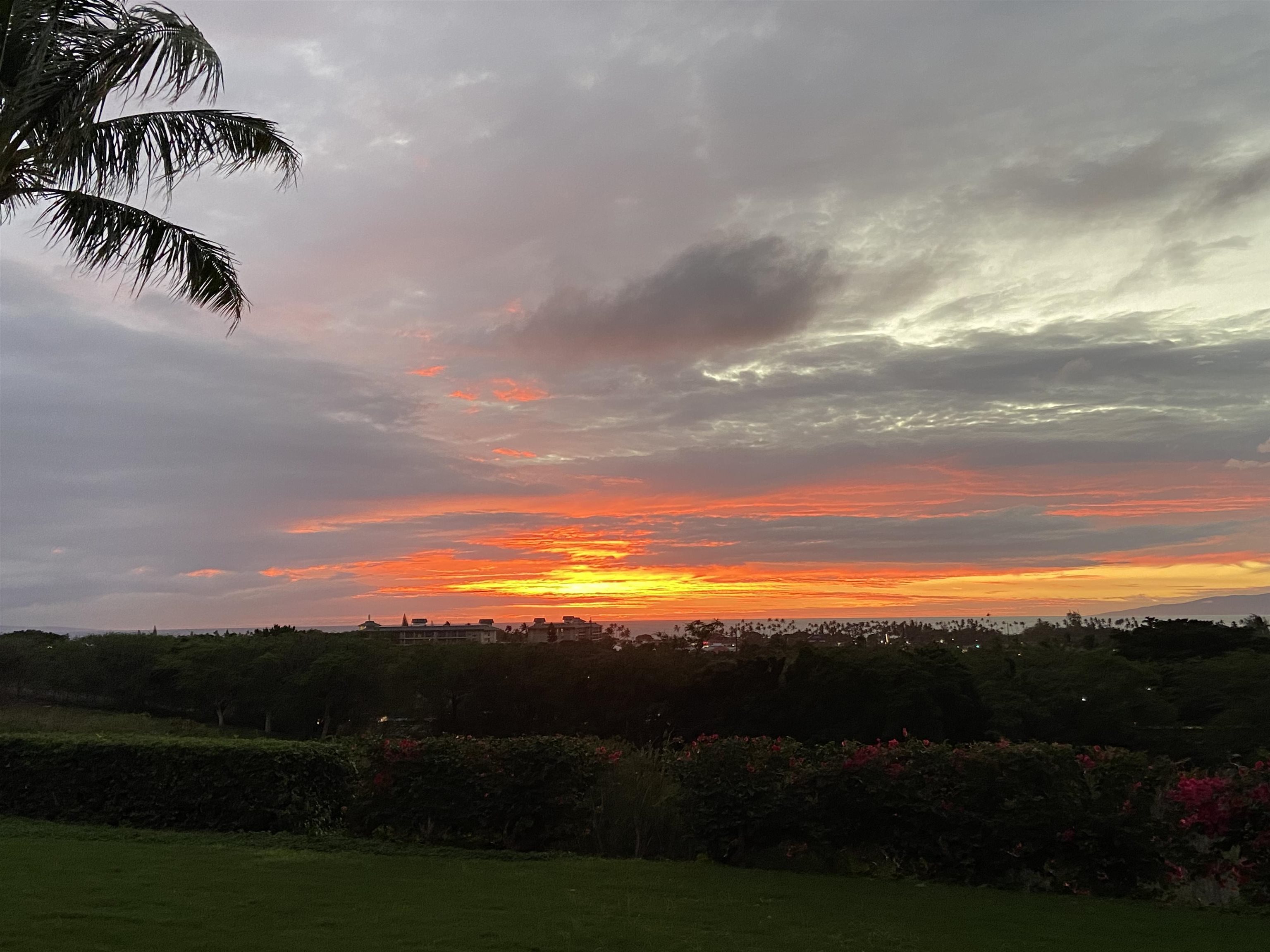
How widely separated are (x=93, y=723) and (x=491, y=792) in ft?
57.3

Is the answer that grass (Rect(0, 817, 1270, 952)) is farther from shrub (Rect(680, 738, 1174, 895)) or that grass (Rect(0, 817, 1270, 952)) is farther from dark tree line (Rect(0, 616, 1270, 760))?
dark tree line (Rect(0, 616, 1270, 760))

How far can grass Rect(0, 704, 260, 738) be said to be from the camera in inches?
767

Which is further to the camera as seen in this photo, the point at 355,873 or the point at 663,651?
the point at 663,651

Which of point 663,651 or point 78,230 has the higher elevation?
point 78,230

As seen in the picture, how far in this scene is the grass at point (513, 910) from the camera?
22.3 ft

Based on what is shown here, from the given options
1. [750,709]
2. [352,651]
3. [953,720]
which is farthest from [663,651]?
[352,651]

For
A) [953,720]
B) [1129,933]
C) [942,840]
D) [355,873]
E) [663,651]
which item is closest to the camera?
[1129,933]

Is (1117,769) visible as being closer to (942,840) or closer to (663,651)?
(942,840)

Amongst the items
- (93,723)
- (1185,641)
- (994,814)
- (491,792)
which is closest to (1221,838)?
(994,814)

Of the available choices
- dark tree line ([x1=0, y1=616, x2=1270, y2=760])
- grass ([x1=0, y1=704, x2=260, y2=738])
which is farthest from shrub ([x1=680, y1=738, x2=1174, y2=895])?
dark tree line ([x1=0, y1=616, x2=1270, y2=760])

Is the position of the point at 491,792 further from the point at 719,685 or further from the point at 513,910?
the point at 719,685

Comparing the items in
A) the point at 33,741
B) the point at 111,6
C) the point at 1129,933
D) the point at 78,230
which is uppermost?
the point at 111,6

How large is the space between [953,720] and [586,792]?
16100mm

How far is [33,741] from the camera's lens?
13477mm
